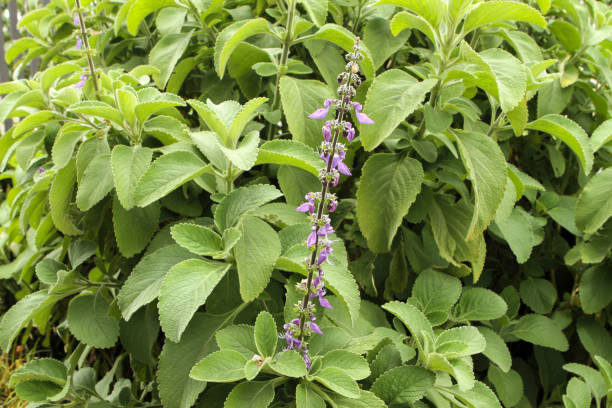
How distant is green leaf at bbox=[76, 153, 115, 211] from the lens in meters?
1.23

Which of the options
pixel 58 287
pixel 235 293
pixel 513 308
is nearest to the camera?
pixel 235 293

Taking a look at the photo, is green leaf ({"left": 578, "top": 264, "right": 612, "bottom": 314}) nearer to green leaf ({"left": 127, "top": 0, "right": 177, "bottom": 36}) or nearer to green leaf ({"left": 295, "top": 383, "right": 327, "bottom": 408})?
green leaf ({"left": 295, "top": 383, "right": 327, "bottom": 408})

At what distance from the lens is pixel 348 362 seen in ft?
3.32

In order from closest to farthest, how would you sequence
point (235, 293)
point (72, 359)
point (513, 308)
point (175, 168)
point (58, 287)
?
point (175, 168) < point (235, 293) < point (58, 287) < point (72, 359) < point (513, 308)

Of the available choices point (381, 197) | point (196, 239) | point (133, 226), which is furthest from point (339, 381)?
point (133, 226)

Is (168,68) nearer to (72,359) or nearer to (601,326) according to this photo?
(72,359)

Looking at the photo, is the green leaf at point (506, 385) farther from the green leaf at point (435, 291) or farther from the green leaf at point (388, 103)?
the green leaf at point (388, 103)

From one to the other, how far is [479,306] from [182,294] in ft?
2.70

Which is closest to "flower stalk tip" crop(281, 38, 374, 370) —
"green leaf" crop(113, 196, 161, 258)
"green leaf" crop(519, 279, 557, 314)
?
"green leaf" crop(113, 196, 161, 258)

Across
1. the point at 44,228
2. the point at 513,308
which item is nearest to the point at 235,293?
the point at 44,228

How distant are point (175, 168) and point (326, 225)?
373mm

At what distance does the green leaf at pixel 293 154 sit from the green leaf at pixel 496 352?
0.71 meters

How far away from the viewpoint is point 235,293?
48.1 inches

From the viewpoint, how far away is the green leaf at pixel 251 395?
0.99m
